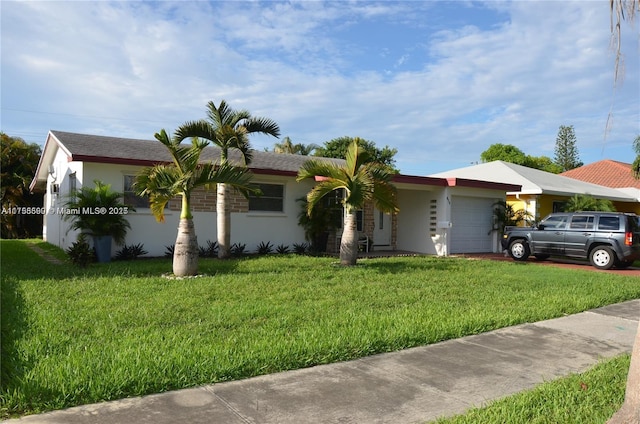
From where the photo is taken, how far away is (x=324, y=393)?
4.27m

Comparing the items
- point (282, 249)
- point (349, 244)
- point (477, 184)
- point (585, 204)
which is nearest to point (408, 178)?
point (477, 184)

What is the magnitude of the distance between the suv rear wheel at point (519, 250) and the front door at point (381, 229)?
462 cm

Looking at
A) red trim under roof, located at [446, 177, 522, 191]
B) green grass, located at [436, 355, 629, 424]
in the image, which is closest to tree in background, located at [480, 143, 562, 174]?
red trim under roof, located at [446, 177, 522, 191]

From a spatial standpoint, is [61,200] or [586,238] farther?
[61,200]

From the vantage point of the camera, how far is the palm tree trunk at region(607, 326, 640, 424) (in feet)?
10.8

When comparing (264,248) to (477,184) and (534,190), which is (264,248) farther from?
(534,190)

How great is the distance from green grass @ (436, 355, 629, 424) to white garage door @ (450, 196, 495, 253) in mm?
14121

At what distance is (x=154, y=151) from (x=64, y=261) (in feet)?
14.0

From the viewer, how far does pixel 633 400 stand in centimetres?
335

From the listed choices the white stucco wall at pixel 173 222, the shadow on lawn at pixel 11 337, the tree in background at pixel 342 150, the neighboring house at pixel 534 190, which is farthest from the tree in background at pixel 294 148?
the shadow on lawn at pixel 11 337

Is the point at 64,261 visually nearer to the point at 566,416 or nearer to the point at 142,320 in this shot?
the point at 142,320

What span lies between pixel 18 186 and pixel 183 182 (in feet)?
61.5

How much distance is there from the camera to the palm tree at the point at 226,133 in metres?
12.4

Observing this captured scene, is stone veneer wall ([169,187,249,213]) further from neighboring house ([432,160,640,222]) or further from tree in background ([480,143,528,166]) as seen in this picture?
tree in background ([480,143,528,166])
